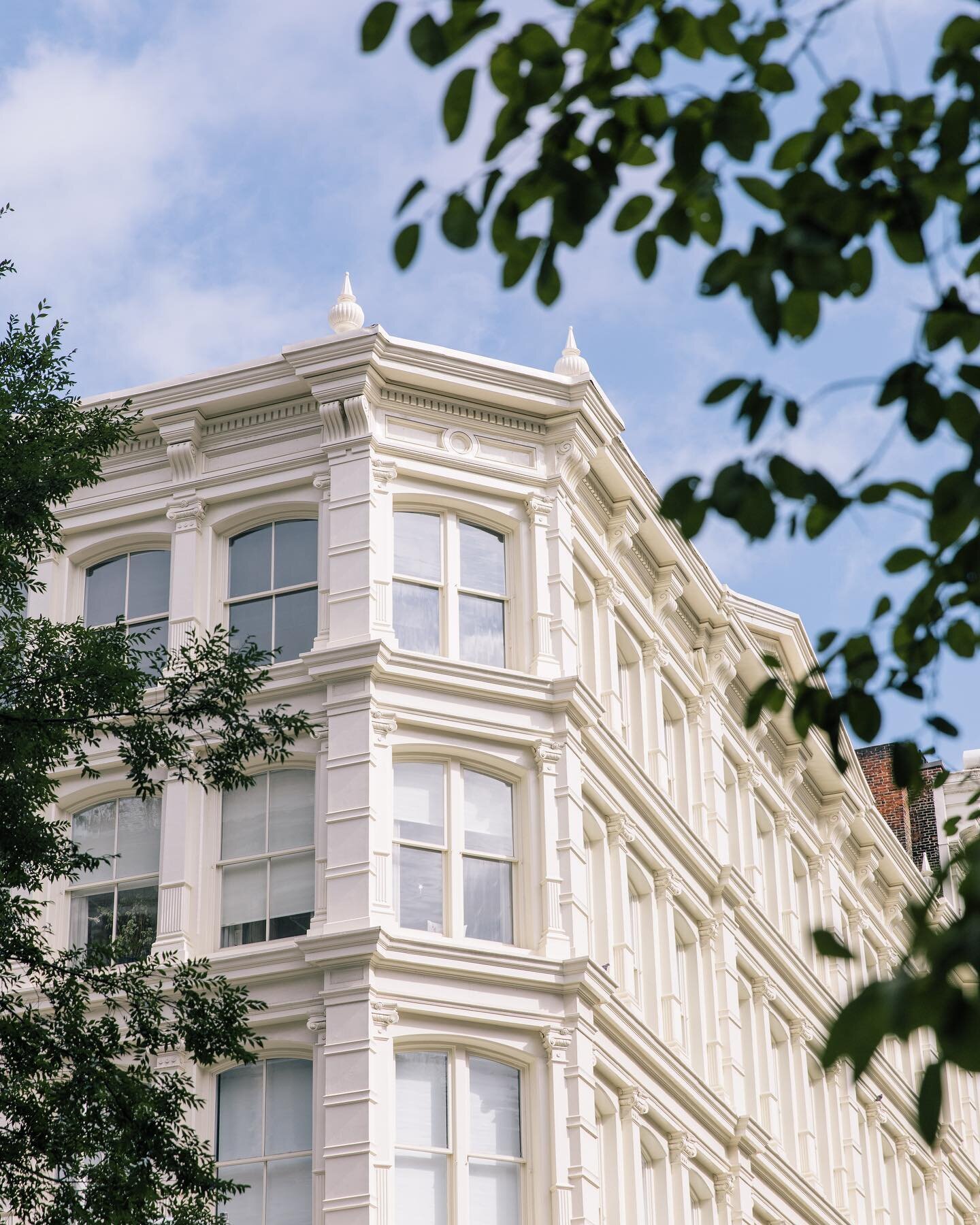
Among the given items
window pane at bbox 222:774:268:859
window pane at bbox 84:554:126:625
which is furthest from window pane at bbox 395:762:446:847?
window pane at bbox 84:554:126:625

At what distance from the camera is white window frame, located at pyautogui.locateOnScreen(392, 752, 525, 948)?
26859 mm

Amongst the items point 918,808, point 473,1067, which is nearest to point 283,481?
point 473,1067

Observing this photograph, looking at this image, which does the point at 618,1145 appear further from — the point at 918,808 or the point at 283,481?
the point at 918,808

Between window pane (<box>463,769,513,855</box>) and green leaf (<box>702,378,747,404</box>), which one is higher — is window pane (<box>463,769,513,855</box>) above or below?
above

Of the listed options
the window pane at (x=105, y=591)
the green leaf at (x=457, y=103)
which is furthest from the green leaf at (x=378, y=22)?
the window pane at (x=105, y=591)

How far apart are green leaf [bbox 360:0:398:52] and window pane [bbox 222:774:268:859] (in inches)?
850

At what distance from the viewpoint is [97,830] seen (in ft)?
94.2

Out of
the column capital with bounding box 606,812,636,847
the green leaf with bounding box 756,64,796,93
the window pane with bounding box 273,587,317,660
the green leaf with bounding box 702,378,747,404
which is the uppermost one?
the window pane with bounding box 273,587,317,660

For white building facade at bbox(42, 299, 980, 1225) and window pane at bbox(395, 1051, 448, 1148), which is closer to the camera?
window pane at bbox(395, 1051, 448, 1148)

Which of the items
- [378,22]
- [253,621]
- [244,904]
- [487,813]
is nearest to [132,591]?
[253,621]

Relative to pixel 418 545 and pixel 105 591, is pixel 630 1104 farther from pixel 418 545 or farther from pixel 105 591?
pixel 105 591

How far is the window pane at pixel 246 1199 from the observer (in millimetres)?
25219

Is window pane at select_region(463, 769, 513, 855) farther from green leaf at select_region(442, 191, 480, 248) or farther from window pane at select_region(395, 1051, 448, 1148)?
green leaf at select_region(442, 191, 480, 248)

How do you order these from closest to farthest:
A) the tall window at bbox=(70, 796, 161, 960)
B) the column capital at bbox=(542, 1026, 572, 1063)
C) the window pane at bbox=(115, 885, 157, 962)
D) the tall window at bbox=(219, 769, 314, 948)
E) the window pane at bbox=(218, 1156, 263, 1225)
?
the window pane at bbox=(218, 1156, 263, 1225)
the column capital at bbox=(542, 1026, 572, 1063)
the tall window at bbox=(219, 769, 314, 948)
the window pane at bbox=(115, 885, 157, 962)
the tall window at bbox=(70, 796, 161, 960)
